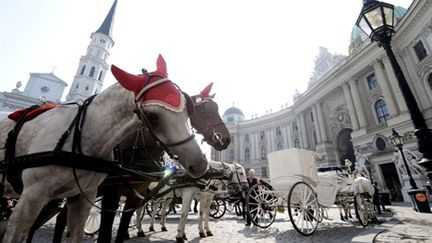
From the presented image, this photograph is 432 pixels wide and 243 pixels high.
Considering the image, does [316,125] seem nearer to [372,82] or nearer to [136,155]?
[372,82]

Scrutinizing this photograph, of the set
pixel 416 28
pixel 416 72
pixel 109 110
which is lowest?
pixel 109 110

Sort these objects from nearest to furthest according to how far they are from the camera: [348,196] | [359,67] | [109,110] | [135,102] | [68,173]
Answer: [68,173]
[135,102]
[109,110]
[348,196]
[359,67]

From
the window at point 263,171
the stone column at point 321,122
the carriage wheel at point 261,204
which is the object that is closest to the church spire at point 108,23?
the window at point 263,171

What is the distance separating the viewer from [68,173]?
173 centimetres

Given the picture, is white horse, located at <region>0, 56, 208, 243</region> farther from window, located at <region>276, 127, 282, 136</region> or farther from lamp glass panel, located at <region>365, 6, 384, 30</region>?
window, located at <region>276, 127, 282, 136</region>

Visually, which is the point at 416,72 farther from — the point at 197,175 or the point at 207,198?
the point at 197,175

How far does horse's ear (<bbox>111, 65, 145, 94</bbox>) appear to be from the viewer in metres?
1.87

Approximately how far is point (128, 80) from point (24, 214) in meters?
1.24

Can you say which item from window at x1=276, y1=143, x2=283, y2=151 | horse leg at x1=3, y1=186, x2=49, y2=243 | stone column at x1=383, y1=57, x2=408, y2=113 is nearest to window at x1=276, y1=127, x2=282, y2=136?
window at x1=276, y1=143, x2=283, y2=151

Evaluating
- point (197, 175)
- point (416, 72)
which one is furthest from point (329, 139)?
point (197, 175)

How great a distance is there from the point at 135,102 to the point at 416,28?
26644mm

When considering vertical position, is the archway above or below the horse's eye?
above

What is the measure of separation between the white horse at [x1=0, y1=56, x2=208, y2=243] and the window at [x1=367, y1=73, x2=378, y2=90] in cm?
2893

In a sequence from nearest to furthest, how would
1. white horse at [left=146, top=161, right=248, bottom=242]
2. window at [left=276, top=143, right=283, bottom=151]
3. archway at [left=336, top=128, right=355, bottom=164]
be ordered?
1. white horse at [left=146, top=161, right=248, bottom=242]
2. archway at [left=336, top=128, right=355, bottom=164]
3. window at [left=276, top=143, right=283, bottom=151]
